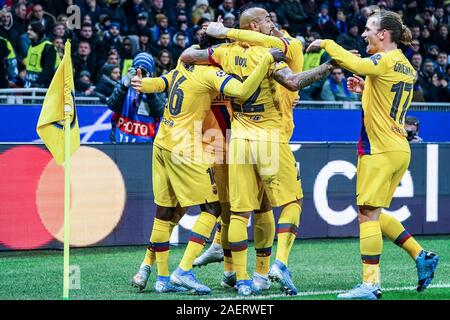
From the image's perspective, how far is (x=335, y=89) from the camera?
1750 cm

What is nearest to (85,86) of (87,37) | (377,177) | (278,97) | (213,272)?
(87,37)

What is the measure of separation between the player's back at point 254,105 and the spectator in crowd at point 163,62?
7.49 metres

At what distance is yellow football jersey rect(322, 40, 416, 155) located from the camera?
807cm

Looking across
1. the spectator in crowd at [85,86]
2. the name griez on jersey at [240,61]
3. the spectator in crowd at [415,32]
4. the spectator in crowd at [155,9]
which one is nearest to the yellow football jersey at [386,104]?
the name griez on jersey at [240,61]

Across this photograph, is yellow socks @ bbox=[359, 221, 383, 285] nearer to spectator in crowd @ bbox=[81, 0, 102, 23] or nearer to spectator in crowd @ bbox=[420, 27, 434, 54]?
spectator in crowd @ bbox=[81, 0, 102, 23]

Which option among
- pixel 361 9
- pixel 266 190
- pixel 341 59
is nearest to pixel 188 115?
pixel 266 190

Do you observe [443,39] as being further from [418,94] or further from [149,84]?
[149,84]

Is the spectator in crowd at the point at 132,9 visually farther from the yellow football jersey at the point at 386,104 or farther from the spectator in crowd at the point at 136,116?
the yellow football jersey at the point at 386,104

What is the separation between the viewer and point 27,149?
36.9ft

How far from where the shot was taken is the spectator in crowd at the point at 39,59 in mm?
15398

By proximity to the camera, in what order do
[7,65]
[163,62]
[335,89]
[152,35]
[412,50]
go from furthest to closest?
[412,50]
[152,35]
[335,89]
[163,62]
[7,65]

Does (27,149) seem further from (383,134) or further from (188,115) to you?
(383,134)

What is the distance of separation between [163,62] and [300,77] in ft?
26.4
